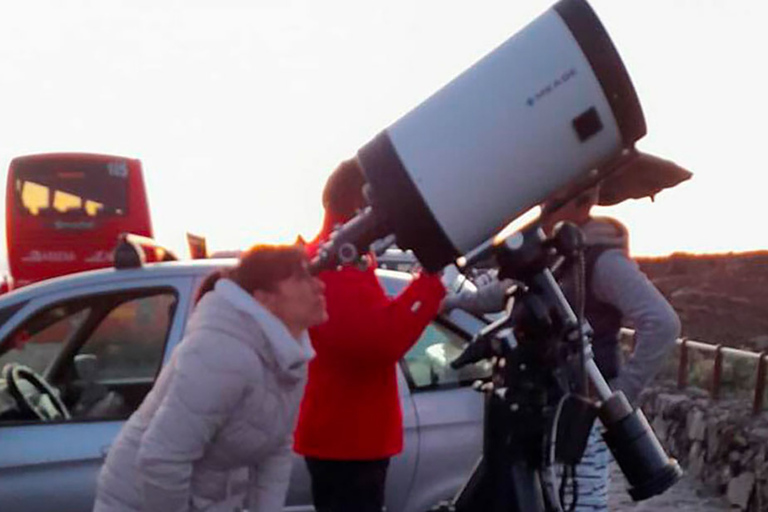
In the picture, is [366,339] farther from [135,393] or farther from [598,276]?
[135,393]

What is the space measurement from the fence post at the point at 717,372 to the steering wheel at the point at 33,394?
5.76 meters

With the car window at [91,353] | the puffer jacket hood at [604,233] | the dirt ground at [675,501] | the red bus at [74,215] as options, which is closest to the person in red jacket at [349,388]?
the puffer jacket hood at [604,233]

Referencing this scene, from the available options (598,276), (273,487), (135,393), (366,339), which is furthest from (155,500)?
(135,393)

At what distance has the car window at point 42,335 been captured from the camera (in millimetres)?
5574

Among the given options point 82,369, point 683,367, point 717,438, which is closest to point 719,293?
point 683,367

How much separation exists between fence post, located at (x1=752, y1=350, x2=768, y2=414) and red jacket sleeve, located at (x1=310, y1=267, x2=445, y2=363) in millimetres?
5417

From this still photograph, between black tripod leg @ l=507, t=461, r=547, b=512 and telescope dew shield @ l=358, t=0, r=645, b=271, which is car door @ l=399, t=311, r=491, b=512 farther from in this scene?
telescope dew shield @ l=358, t=0, r=645, b=271

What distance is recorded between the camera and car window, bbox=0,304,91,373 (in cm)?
557

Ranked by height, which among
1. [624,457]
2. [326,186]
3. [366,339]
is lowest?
[624,457]

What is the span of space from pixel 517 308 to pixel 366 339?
0.72 m

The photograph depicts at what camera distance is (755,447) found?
868cm

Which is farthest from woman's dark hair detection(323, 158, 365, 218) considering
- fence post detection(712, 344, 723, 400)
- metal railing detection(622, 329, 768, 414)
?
fence post detection(712, 344, 723, 400)

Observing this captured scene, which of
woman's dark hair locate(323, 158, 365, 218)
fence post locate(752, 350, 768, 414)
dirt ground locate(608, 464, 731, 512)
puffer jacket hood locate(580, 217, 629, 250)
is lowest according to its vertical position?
dirt ground locate(608, 464, 731, 512)

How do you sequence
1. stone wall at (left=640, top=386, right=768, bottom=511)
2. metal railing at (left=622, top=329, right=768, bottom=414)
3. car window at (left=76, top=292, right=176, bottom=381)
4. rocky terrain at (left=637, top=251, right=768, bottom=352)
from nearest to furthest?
car window at (left=76, top=292, right=176, bottom=381) → stone wall at (left=640, top=386, right=768, bottom=511) → metal railing at (left=622, top=329, right=768, bottom=414) → rocky terrain at (left=637, top=251, right=768, bottom=352)
